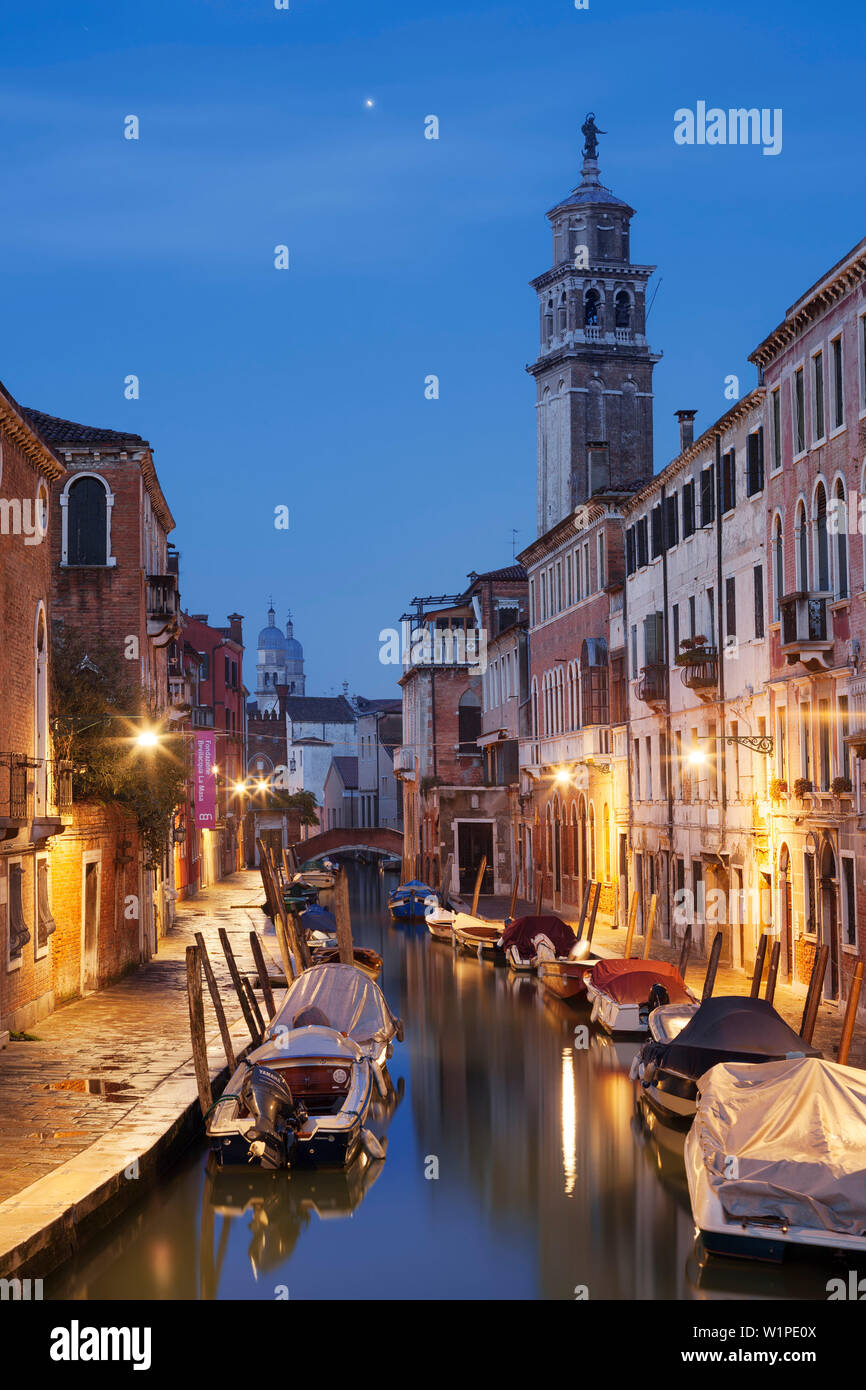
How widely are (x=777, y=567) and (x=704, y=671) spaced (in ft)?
13.2

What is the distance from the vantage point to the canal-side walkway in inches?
460

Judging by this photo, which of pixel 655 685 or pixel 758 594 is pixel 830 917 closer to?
pixel 758 594

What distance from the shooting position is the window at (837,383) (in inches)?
840

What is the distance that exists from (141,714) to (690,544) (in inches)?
Answer: 421

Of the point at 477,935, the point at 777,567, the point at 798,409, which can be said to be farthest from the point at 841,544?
the point at 477,935

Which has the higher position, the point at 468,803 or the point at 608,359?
the point at 608,359

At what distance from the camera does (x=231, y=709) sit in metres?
64.8

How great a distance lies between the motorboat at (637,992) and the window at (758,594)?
5772 mm

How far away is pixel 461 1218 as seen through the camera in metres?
14.6

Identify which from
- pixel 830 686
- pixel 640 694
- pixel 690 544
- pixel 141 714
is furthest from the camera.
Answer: pixel 640 694

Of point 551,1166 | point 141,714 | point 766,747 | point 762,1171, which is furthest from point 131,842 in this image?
point 762,1171

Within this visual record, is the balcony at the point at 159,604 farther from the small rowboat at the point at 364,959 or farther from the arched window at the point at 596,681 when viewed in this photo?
the arched window at the point at 596,681

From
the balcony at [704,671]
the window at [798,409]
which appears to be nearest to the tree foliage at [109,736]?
the balcony at [704,671]
